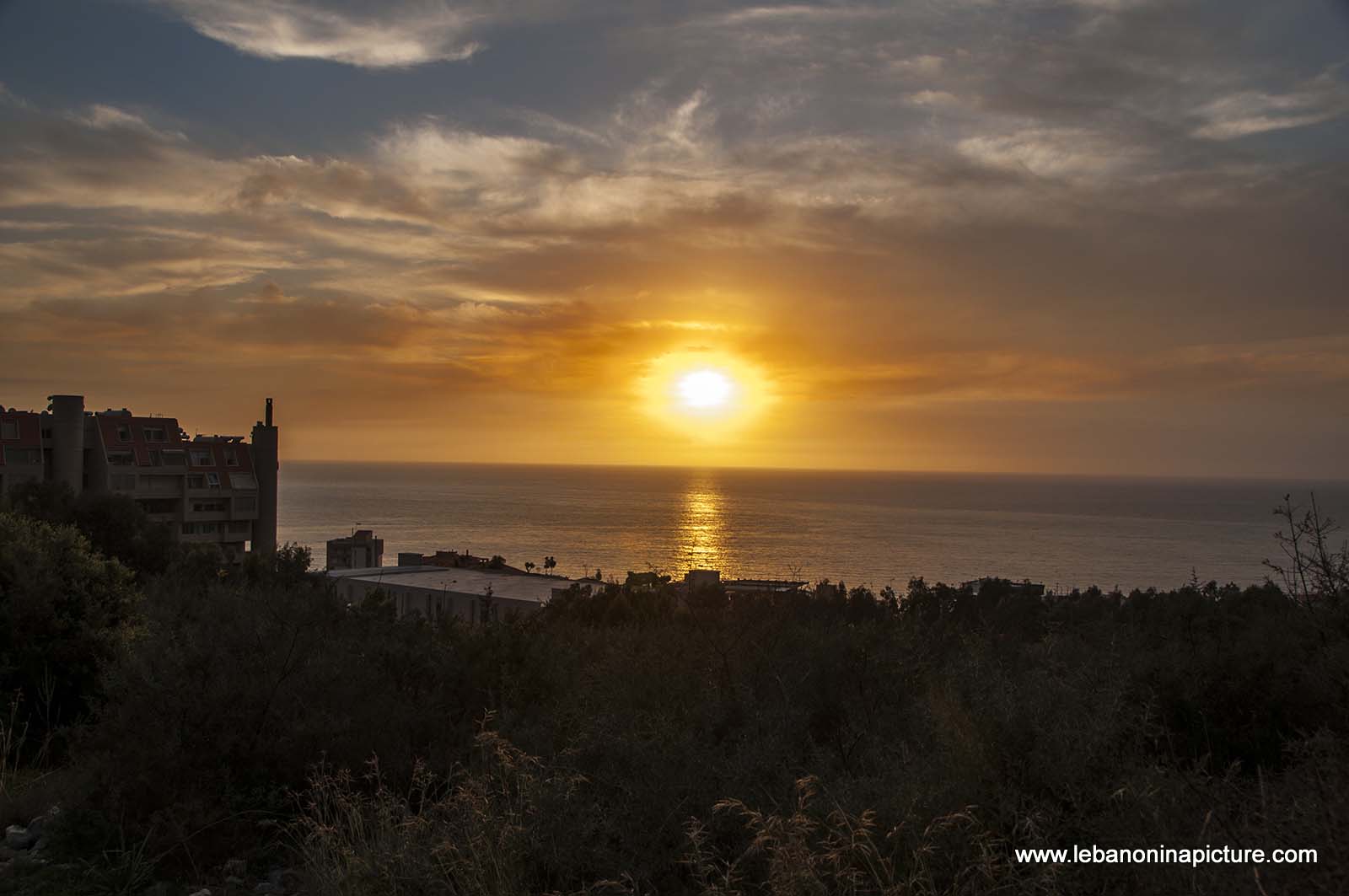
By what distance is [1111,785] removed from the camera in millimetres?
4113

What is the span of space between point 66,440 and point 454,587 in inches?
1269

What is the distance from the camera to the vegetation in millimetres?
3904

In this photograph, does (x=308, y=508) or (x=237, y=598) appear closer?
(x=237, y=598)

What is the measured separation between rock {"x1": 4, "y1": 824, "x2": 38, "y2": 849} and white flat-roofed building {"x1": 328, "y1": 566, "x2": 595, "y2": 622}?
67.9ft

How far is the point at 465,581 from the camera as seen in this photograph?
37688 mm

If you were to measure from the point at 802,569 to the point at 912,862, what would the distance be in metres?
68.8

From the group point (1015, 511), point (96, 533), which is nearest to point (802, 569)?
point (96, 533)

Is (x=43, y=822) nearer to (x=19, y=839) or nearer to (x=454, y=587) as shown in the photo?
(x=19, y=839)

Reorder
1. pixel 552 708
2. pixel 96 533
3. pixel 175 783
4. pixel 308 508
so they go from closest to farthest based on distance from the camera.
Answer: pixel 175 783 < pixel 552 708 < pixel 96 533 < pixel 308 508

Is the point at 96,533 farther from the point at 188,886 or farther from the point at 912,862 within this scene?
the point at 912,862

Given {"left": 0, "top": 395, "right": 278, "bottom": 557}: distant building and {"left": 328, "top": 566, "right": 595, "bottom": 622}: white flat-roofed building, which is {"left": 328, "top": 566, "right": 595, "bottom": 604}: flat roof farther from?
{"left": 0, "top": 395, "right": 278, "bottom": 557}: distant building

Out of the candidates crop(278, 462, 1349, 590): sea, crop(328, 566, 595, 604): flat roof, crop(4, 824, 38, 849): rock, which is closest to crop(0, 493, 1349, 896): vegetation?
crop(4, 824, 38, 849): rock

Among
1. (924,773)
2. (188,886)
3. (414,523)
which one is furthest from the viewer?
(414,523)

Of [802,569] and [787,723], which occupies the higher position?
[787,723]
